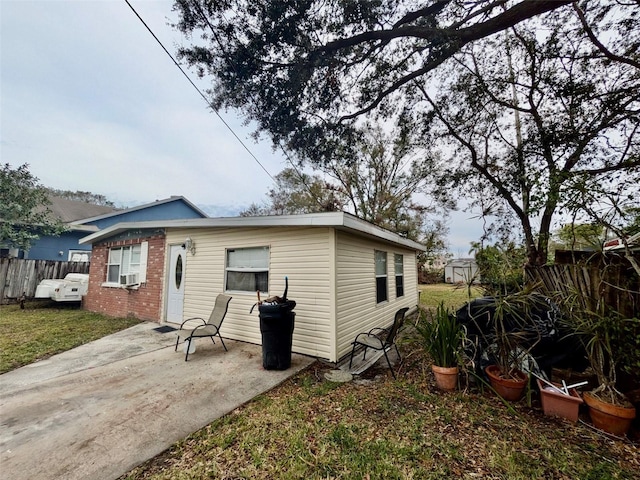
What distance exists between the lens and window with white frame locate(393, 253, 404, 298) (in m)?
8.41

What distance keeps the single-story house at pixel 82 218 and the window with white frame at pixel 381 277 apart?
519 inches

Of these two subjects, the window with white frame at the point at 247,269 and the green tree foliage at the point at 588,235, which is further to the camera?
the window with white frame at the point at 247,269

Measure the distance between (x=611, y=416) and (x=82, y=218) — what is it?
19.9m

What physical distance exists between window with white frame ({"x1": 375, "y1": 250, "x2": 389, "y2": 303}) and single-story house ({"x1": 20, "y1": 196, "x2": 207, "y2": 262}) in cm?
1319

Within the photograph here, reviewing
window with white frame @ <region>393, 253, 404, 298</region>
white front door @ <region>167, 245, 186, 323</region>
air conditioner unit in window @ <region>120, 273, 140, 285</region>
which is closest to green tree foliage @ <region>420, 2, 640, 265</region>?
window with white frame @ <region>393, 253, 404, 298</region>

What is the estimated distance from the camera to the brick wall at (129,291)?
723cm

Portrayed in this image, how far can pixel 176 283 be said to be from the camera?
6906mm

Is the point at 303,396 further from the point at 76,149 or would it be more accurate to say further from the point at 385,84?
the point at 76,149

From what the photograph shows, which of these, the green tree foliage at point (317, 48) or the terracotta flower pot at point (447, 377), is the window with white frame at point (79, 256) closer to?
the green tree foliage at point (317, 48)

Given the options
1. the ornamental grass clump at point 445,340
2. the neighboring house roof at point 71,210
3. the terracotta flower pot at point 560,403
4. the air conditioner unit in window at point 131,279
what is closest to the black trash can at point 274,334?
the ornamental grass clump at point 445,340

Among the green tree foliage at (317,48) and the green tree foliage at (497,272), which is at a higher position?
the green tree foliage at (317,48)

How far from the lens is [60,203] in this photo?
50.0ft

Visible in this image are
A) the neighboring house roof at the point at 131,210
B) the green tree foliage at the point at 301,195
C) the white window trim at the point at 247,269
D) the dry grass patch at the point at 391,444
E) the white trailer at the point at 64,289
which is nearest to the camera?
the dry grass patch at the point at 391,444

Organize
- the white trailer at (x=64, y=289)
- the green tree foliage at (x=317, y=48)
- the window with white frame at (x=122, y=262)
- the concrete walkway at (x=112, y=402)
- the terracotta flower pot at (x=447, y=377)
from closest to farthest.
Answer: the concrete walkway at (x=112, y=402) < the terracotta flower pot at (x=447, y=377) < the green tree foliage at (x=317, y=48) < the window with white frame at (x=122, y=262) < the white trailer at (x=64, y=289)
